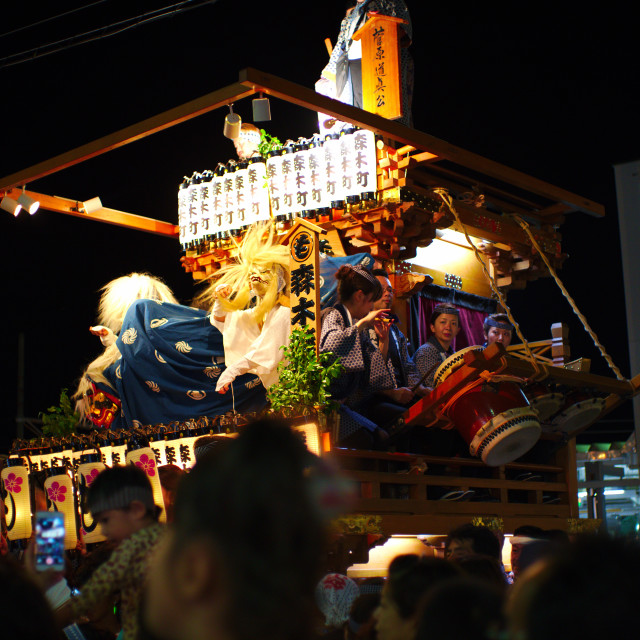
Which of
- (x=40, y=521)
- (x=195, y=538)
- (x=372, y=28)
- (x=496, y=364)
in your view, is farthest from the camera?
(x=372, y=28)

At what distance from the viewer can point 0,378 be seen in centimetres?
1372

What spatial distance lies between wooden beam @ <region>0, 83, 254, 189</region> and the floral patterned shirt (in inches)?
156

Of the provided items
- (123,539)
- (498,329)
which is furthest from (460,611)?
(498,329)

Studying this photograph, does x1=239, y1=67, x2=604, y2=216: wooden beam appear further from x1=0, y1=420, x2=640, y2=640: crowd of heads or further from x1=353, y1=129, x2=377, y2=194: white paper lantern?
x1=0, y1=420, x2=640, y2=640: crowd of heads

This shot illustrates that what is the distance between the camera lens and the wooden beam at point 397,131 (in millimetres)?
5871

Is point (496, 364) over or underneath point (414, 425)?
over

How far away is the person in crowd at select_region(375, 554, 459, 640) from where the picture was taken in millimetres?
1931

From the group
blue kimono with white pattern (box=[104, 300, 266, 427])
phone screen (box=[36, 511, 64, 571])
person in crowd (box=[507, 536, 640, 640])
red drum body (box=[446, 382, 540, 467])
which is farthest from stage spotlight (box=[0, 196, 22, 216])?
person in crowd (box=[507, 536, 640, 640])

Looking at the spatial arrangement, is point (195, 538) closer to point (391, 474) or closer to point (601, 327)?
point (391, 474)

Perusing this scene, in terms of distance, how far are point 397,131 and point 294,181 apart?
1.16 m

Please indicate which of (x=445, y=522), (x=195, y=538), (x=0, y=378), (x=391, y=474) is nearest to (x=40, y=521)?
(x=195, y=538)

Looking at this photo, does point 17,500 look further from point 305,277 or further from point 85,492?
point 305,277

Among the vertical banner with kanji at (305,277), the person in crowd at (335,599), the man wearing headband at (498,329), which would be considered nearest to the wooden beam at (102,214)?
the vertical banner with kanji at (305,277)

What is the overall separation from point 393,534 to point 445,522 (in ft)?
1.91
